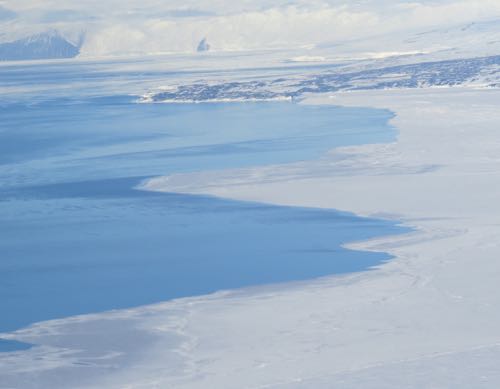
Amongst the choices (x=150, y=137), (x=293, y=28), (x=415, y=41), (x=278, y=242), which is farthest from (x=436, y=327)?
(x=293, y=28)

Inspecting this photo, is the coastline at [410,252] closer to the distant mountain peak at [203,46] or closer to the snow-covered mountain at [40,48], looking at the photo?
the distant mountain peak at [203,46]

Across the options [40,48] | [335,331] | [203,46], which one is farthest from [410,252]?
[40,48]

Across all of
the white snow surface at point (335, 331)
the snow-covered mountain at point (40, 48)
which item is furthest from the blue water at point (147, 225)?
the snow-covered mountain at point (40, 48)

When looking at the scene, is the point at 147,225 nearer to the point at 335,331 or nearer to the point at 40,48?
the point at 335,331

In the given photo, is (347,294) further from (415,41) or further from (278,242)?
(415,41)

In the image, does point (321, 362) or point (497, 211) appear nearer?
point (321, 362)

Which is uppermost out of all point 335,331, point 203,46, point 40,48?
point 40,48

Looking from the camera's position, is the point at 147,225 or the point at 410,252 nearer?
the point at 410,252

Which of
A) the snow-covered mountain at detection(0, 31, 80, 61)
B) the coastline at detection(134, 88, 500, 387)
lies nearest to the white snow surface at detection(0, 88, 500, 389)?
the coastline at detection(134, 88, 500, 387)
